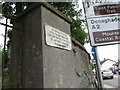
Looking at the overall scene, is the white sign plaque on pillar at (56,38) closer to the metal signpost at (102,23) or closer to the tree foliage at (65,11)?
the metal signpost at (102,23)

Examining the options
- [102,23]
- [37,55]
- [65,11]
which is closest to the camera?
[37,55]

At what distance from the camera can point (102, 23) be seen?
251cm

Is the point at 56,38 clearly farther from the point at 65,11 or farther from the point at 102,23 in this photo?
the point at 65,11

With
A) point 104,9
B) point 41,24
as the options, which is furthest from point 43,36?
point 104,9

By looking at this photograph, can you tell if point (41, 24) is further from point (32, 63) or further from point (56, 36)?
point (32, 63)

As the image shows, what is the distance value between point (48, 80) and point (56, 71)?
31 centimetres

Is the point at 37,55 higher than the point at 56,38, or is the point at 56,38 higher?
the point at 56,38

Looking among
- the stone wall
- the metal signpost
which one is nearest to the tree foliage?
the stone wall

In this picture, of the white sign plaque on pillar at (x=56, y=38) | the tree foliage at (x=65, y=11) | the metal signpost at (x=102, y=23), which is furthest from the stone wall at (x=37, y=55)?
the tree foliage at (x=65, y=11)

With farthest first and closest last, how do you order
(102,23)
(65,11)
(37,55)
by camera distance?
1. (65,11)
2. (102,23)
3. (37,55)

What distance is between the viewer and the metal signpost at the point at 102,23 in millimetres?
2436

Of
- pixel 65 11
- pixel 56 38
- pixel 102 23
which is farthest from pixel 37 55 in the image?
pixel 65 11

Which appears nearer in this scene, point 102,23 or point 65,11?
point 102,23

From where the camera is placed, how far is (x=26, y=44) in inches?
97.5
